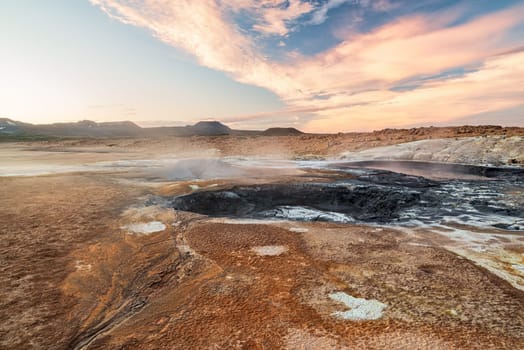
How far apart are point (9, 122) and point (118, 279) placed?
217962mm

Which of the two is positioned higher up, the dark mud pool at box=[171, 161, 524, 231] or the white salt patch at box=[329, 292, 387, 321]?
the white salt patch at box=[329, 292, 387, 321]

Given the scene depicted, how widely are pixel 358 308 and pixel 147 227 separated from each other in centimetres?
389

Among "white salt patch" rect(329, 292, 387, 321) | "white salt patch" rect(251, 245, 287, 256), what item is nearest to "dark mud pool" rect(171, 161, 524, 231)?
"white salt patch" rect(251, 245, 287, 256)

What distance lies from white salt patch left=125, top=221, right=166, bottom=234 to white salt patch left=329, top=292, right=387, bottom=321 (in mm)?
3349

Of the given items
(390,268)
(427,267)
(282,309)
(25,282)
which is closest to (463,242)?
(427,267)

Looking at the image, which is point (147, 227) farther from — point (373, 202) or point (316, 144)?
point (316, 144)

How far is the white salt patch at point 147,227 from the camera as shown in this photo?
4.91m

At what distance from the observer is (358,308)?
2.50 metres

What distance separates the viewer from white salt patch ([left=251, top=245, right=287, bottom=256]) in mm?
3784

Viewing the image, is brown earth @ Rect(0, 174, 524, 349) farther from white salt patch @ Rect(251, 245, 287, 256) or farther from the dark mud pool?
the dark mud pool

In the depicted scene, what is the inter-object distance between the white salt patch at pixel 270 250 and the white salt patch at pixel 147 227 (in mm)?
1957

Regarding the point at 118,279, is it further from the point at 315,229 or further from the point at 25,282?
the point at 315,229

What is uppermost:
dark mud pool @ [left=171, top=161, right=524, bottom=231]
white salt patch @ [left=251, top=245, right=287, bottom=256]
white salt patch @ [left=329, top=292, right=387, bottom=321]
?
white salt patch @ [left=329, top=292, right=387, bottom=321]

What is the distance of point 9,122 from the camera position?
6457 inches
